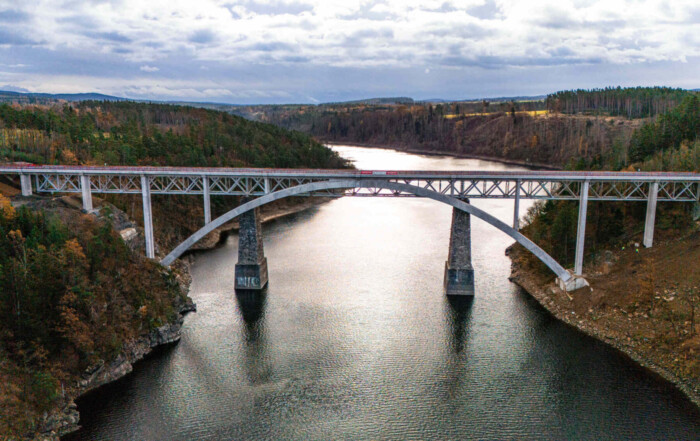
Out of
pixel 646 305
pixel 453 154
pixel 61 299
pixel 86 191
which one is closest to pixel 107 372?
pixel 61 299

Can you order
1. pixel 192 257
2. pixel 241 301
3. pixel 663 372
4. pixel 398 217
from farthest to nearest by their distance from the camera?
pixel 398 217 → pixel 192 257 → pixel 241 301 → pixel 663 372

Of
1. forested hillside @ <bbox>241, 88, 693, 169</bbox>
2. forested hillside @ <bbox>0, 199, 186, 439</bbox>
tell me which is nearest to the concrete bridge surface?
forested hillside @ <bbox>0, 199, 186, 439</bbox>

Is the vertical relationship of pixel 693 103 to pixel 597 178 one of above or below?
above

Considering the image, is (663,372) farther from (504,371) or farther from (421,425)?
(421,425)

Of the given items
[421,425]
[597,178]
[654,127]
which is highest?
[654,127]

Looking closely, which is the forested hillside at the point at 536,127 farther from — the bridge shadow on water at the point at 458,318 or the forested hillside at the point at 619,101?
the bridge shadow on water at the point at 458,318

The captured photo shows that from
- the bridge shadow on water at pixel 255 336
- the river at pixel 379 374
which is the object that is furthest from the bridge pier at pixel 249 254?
the river at pixel 379 374


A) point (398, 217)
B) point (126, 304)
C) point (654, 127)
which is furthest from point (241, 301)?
point (654, 127)
